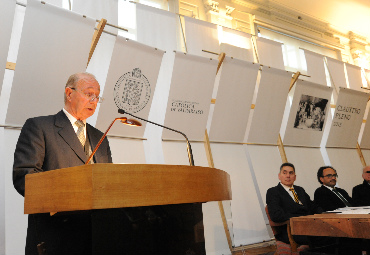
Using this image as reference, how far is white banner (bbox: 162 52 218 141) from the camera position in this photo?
410cm

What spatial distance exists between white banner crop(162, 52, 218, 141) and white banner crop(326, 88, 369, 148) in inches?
95.6

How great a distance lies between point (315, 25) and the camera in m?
7.64

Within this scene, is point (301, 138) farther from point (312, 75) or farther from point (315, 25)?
point (315, 25)

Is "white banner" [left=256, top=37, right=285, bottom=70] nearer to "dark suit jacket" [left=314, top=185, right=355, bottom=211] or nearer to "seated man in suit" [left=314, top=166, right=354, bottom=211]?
"seated man in suit" [left=314, top=166, right=354, bottom=211]

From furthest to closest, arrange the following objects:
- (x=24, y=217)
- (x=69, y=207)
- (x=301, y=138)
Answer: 1. (x=301, y=138)
2. (x=24, y=217)
3. (x=69, y=207)

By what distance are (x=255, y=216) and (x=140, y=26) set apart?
2.55 meters

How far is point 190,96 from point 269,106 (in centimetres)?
127

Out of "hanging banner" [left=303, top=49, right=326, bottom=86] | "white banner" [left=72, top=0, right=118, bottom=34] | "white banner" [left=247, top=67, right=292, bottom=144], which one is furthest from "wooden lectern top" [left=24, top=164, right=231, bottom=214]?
"hanging banner" [left=303, top=49, right=326, bottom=86]

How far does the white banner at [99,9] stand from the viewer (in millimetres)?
3611

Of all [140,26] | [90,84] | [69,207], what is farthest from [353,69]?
[69,207]

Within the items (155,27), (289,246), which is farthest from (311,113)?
(289,246)

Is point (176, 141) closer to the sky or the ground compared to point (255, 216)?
closer to the sky

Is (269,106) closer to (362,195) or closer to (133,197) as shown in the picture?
(362,195)

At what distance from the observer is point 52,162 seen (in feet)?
5.44
